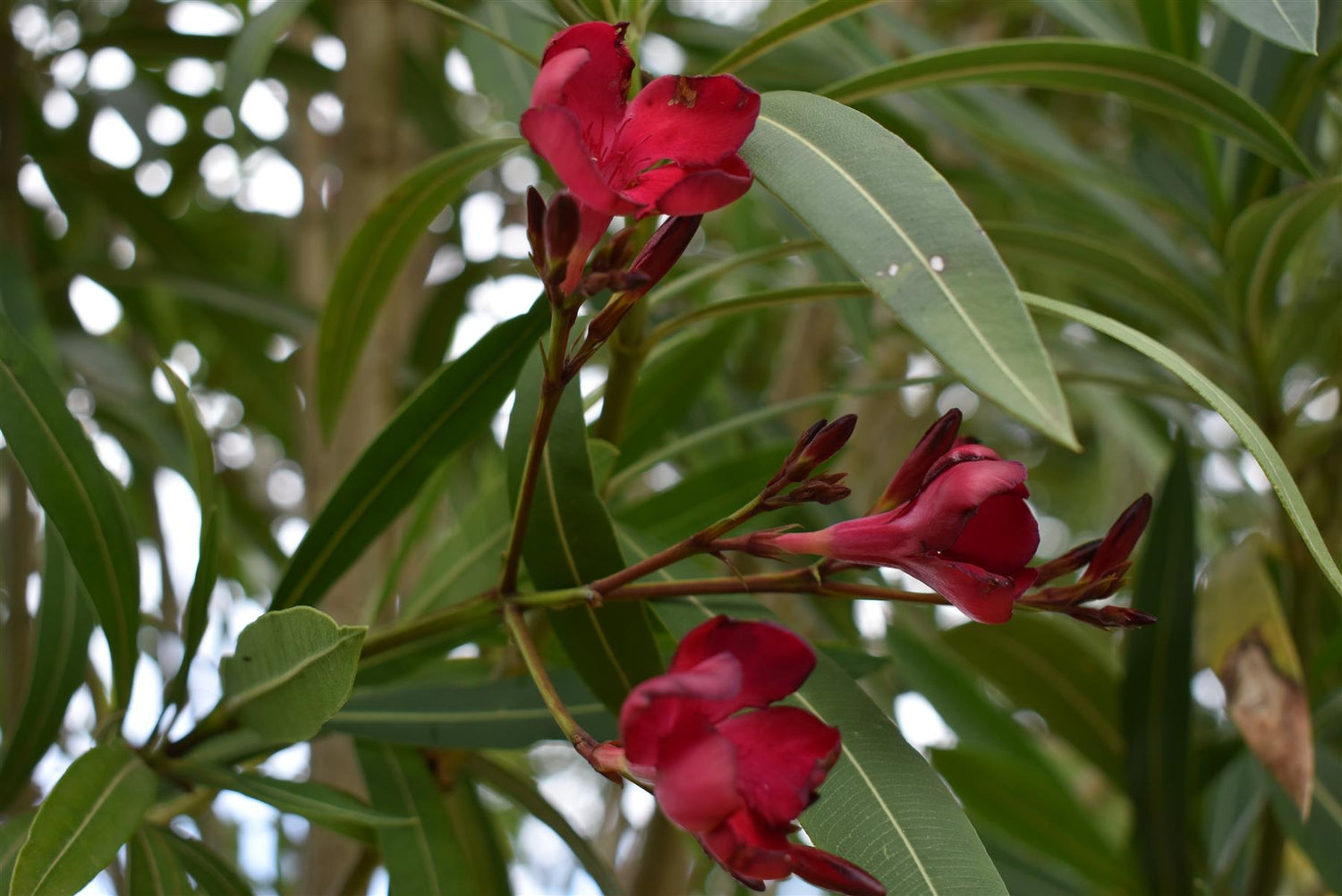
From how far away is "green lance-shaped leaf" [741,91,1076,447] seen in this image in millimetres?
384

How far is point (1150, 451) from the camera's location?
53.3 inches

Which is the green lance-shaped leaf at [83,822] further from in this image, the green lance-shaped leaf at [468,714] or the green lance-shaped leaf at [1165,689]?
the green lance-shaped leaf at [1165,689]

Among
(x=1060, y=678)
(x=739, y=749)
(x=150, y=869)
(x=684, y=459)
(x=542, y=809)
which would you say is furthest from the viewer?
(x=684, y=459)

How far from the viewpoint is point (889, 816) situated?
Result: 0.49 metres

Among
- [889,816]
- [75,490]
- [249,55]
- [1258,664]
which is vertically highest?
[249,55]

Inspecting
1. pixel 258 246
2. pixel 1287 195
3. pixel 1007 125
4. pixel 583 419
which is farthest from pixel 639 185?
pixel 258 246

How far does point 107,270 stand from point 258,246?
0.65 meters

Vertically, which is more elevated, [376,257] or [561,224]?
[376,257]

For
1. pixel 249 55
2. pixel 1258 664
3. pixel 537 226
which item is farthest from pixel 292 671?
pixel 1258 664

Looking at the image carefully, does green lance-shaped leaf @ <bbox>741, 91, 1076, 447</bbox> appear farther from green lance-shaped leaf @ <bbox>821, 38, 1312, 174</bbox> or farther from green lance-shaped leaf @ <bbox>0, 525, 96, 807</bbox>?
green lance-shaped leaf @ <bbox>0, 525, 96, 807</bbox>

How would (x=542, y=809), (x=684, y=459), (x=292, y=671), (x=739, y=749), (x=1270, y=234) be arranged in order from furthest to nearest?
(x=684, y=459)
(x=1270, y=234)
(x=542, y=809)
(x=292, y=671)
(x=739, y=749)

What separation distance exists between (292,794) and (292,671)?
5.7 inches

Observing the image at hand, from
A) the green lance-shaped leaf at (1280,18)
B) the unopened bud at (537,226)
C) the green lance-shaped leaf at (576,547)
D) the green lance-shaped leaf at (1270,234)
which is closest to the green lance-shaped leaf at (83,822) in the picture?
the green lance-shaped leaf at (576,547)

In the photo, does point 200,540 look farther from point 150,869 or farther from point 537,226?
point 537,226
